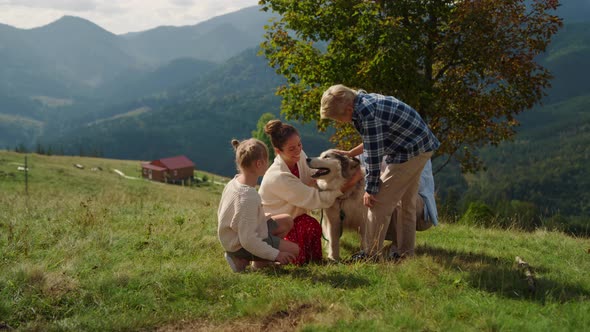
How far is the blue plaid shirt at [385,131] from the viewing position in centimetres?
606

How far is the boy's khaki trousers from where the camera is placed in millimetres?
6504

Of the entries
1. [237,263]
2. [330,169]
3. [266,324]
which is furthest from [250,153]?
[266,324]

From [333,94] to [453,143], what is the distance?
44.6 ft

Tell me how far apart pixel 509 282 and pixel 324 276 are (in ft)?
7.31

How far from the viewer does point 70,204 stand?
11617mm

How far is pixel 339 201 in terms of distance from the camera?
7.16m

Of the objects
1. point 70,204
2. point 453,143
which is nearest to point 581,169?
point 453,143

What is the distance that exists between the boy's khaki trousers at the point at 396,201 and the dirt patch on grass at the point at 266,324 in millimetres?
2078

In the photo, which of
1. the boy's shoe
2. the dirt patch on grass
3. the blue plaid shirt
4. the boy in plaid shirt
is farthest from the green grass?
the blue plaid shirt

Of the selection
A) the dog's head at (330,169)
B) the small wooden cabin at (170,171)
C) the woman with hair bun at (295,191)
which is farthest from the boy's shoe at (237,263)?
the small wooden cabin at (170,171)

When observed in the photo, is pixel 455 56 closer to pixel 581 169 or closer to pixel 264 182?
pixel 264 182

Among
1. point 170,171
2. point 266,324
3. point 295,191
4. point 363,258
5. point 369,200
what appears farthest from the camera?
point 170,171

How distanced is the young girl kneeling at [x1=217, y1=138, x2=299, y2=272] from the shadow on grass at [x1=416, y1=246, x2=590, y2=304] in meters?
2.27

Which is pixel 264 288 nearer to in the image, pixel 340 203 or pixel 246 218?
pixel 246 218
